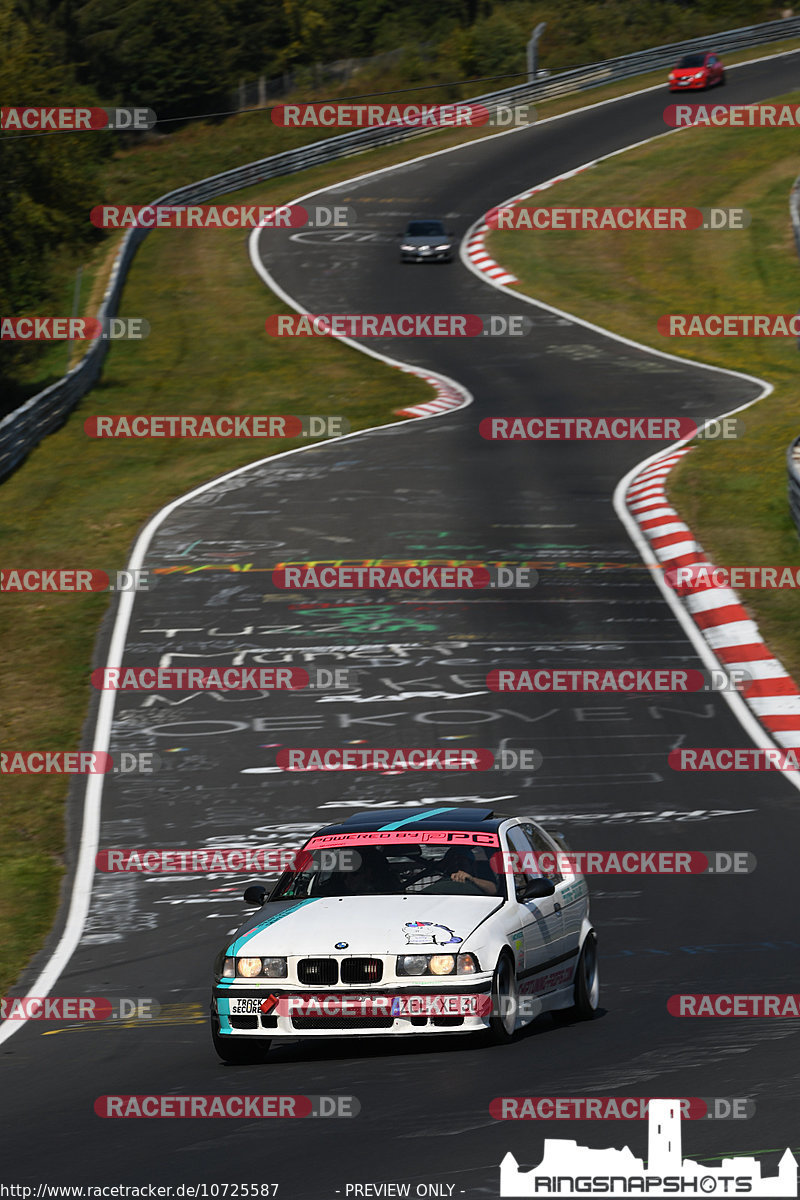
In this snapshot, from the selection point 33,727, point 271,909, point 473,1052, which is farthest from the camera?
point 33,727

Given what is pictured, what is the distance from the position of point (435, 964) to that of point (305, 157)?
193ft

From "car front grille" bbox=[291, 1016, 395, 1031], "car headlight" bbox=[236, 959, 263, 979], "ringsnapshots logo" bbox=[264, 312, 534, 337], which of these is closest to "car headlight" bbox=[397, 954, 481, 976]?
"car front grille" bbox=[291, 1016, 395, 1031]

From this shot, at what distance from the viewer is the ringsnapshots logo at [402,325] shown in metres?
44.2

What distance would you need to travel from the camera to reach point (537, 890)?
1022 centimetres

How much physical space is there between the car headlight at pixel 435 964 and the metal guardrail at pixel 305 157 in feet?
86.2

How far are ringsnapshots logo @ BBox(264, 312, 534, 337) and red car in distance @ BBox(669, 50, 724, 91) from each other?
25.6 metres

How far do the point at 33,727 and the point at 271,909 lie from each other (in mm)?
9858

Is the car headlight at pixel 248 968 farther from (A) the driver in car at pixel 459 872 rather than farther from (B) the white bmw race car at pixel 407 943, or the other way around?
(A) the driver in car at pixel 459 872

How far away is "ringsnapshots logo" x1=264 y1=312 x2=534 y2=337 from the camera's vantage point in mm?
44156

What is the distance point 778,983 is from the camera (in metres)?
10.5

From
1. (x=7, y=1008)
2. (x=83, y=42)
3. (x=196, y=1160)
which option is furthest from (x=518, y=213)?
(x=196, y=1160)

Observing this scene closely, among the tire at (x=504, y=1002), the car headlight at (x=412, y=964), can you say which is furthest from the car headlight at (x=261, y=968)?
the tire at (x=504, y=1002)

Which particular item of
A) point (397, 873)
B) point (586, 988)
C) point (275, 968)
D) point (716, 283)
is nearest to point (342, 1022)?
point (275, 968)

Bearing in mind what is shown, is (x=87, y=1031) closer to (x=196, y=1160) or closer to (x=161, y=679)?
(x=196, y=1160)
